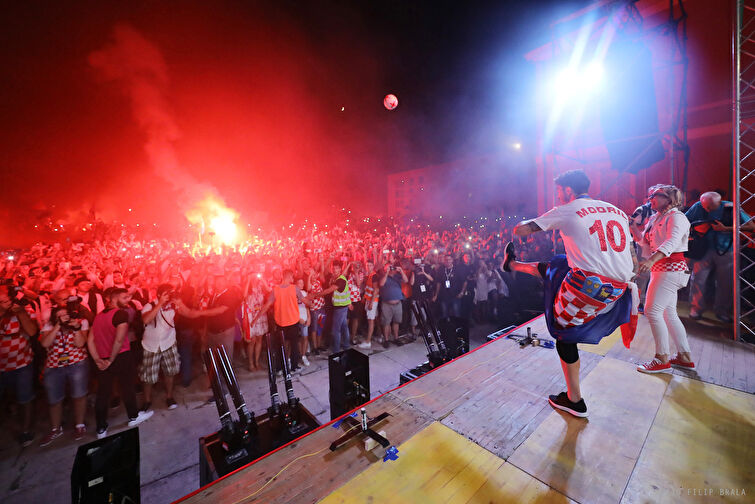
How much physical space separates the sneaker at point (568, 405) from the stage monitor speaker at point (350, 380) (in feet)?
6.42

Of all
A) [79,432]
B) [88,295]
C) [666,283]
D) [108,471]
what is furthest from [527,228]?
[88,295]

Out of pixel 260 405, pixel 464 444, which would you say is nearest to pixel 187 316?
pixel 260 405

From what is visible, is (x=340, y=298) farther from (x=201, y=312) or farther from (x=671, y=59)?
(x=671, y=59)

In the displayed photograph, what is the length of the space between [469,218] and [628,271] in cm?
2780

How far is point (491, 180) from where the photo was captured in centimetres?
3138

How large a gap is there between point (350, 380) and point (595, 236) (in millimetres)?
2919

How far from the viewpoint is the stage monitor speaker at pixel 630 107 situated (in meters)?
8.09

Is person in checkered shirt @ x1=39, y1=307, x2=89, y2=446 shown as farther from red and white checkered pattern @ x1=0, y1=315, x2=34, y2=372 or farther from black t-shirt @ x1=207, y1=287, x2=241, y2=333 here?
black t-shirt @ x1=207, y1=287, x2=241, y2=333

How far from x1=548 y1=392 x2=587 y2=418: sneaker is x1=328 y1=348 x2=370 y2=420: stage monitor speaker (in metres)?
1.96

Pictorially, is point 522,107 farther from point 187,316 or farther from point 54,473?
point 54,473

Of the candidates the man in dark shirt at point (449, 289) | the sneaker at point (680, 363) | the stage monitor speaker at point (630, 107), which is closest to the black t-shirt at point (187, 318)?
the man in dark shirt at point (449, 289)

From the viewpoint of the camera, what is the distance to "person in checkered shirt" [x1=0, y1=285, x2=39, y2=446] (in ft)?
12.2

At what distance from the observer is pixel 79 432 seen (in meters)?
3.96

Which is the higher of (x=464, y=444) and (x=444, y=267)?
(x=444, y=267)
